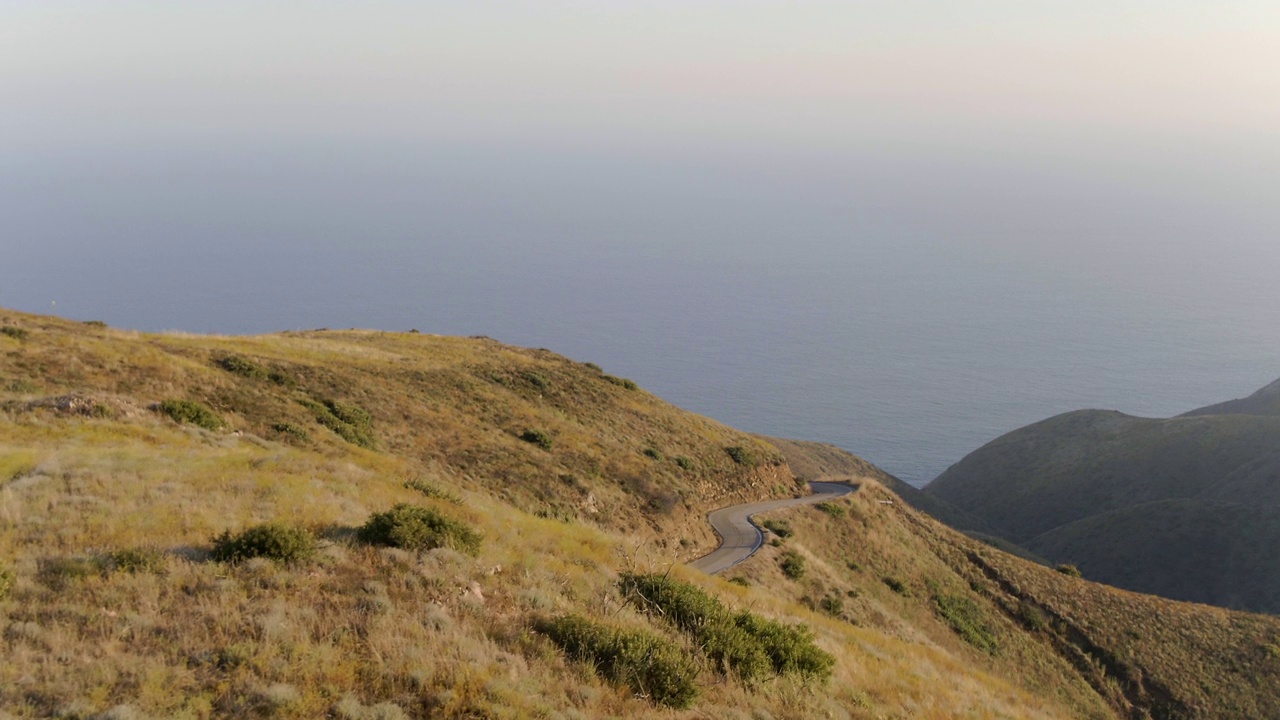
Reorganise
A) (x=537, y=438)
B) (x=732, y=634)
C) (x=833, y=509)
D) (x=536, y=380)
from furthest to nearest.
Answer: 1. (x=536, y=380)
2. (x=833, y=509)
3. (x=537, y=438)
4. (x=732, y=634)

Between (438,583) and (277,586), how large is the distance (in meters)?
2.03

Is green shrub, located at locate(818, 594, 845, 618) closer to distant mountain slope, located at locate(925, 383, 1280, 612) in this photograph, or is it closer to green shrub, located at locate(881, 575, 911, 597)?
green shrub, located at locate(881, 575, 911, 597)

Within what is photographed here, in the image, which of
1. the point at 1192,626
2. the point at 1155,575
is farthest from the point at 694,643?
the point at 1155,575

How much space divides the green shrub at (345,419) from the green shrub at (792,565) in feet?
50.9

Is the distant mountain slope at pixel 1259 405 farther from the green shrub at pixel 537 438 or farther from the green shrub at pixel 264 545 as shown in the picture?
the green shrub at pixel 264 545

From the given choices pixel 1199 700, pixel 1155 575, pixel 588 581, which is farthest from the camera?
pixel 1155 575

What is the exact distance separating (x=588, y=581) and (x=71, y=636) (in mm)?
6891

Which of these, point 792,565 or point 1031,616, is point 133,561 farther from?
point 1031,616

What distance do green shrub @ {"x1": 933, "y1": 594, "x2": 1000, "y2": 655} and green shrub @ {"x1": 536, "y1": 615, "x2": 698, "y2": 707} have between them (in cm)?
2494

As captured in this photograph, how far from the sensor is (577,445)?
3422 centimetres

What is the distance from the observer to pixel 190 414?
20.5m

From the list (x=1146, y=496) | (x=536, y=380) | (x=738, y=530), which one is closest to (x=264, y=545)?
(x=738, y=530)

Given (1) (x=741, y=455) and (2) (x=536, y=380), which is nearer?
(1) (x=741, y=455)

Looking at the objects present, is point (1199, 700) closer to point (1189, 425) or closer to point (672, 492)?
point (672, 492)
